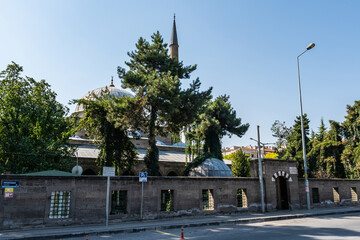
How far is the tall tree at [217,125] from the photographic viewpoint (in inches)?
1235

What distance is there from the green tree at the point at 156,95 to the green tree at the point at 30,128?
6.52 m

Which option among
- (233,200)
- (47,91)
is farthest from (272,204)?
(47,91)

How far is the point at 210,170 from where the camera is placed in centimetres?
2456

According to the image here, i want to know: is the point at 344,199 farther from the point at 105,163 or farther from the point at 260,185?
the point at 105,163

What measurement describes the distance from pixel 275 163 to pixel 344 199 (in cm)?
920

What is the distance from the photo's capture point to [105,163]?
22359mm

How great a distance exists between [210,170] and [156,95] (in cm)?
1020

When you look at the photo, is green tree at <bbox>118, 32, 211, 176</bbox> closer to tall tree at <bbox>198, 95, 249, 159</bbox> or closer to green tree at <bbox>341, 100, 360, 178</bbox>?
tall tree at <bbox>198, 95, 249, 159</bbox>

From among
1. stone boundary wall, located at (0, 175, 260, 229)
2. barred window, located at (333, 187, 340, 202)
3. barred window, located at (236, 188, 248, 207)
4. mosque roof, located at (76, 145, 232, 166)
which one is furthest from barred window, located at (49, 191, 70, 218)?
barred window, located at (333, 187, 340, 202)

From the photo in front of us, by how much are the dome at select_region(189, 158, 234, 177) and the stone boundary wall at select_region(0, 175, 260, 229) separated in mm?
6691

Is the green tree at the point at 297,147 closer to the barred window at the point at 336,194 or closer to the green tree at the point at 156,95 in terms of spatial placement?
the barred window at the point at 336,194

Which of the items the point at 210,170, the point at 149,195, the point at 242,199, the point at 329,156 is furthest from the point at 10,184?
the point at 329,156

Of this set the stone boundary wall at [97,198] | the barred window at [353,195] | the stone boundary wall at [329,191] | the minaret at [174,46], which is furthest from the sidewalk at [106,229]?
the minaret at [174,46]

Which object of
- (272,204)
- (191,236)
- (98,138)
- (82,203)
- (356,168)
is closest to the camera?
(191,236)
